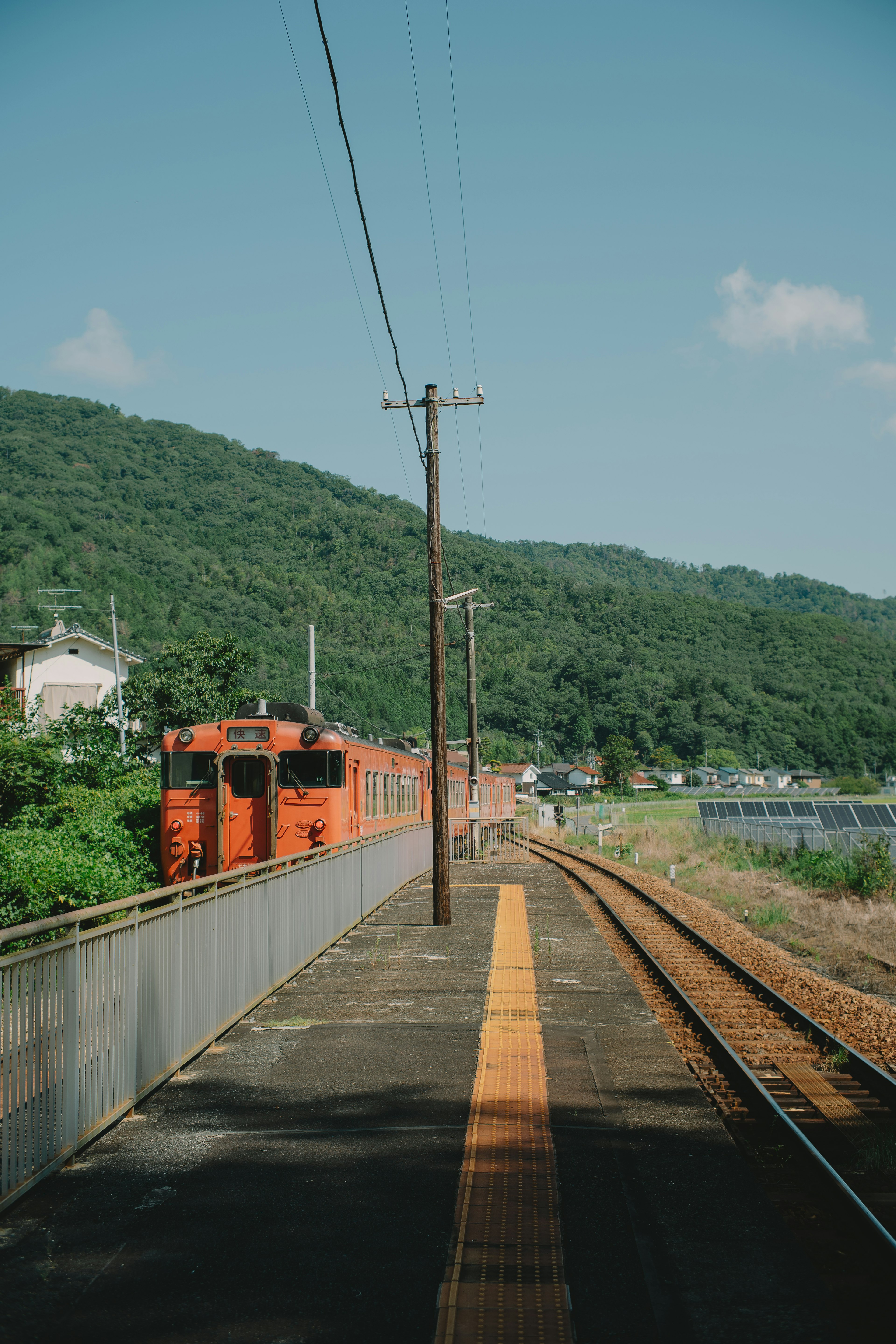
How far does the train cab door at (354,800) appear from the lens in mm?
16828

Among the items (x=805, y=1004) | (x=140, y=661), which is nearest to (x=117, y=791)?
(x=805, y=1004)

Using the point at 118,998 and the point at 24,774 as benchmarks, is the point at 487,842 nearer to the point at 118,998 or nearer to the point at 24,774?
the point at 24,774

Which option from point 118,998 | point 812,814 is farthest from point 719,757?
point 118,998

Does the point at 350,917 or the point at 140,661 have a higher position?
the point at 140,661

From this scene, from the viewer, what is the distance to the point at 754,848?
33.0 metres

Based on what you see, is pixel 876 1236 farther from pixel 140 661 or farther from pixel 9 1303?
pixel 140 661

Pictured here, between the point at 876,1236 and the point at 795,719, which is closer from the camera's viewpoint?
the point at 876,1236

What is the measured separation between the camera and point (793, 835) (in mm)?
29812

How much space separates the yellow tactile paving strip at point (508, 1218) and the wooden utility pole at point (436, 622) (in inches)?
317

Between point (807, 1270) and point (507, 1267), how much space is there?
1235 mm

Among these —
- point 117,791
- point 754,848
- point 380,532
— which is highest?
point 380,532

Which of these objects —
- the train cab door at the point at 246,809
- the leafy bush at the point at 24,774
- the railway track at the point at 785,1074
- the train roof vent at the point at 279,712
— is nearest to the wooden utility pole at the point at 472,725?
the train roof vent at the point at 279,712

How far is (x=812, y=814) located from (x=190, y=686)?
71.8 ft

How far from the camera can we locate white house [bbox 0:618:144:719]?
5503 centimetres
